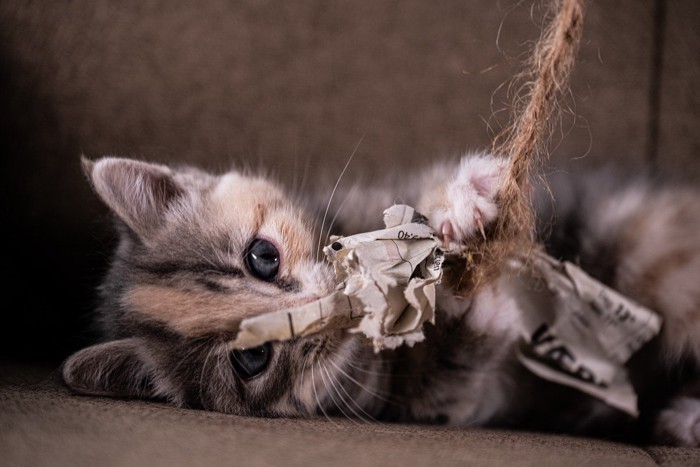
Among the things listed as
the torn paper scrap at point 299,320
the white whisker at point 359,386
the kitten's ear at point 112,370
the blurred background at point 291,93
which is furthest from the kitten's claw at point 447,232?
the blurred background at point 291,93

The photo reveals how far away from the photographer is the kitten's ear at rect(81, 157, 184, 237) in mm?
999

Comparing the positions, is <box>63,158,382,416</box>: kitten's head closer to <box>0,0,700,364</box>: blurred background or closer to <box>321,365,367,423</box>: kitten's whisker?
<box>321,365,367,423</box>: kitten's whisker

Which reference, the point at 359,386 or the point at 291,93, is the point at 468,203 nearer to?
the point at 359,386

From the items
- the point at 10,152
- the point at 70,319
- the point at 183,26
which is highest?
the point at 183,26

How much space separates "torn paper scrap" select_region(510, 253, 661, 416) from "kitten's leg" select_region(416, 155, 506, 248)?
24 cm

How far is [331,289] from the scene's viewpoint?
860mm

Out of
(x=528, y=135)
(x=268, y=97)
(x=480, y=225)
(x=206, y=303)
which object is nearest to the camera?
(x=528, y=135)

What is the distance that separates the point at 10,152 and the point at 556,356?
1315mm

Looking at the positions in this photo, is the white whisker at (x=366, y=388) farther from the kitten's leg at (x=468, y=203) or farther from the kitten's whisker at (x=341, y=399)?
the kitten's leg at (x=468, y=203)

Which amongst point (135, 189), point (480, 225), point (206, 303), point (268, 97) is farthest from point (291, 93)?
point (480, 225)

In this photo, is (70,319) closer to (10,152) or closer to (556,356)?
(10,152)

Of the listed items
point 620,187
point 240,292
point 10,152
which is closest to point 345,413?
point 240,292

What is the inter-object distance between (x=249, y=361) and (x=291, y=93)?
886mm

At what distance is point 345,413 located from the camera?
3.45 ft
